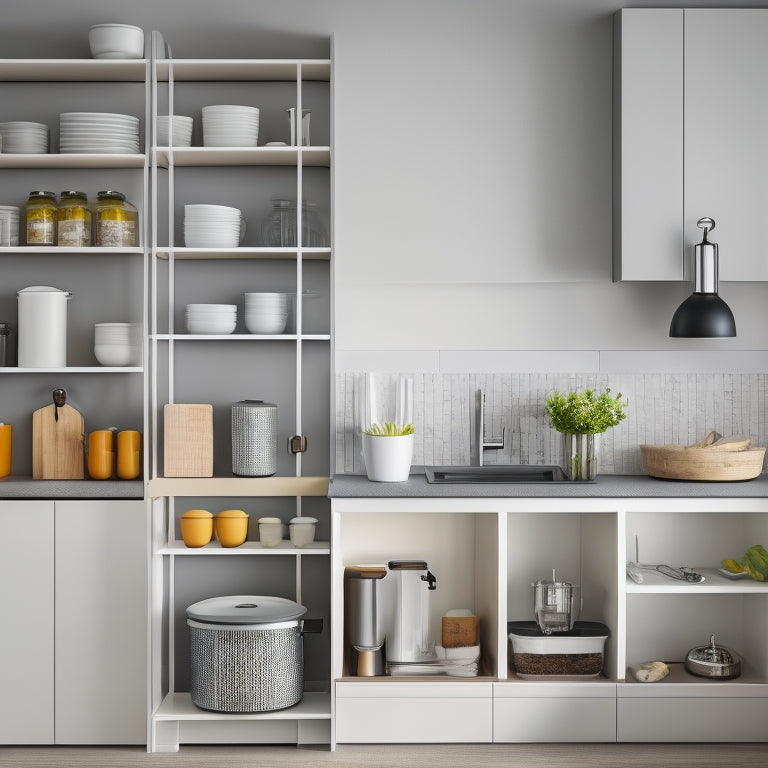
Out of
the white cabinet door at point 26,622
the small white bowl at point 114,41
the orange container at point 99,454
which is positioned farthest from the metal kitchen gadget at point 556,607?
the small white bowl at point 114,41

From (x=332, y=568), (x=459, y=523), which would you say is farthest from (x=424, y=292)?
(x=332, y=568)

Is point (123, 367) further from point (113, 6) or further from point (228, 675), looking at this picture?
point (113, 6)

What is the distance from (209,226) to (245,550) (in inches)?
46.5

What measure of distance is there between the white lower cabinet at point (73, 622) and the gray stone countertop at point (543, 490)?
2.57 feet

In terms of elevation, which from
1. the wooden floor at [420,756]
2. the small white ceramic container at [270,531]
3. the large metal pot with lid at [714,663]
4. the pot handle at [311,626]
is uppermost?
the small white ceramic container at [270,531]

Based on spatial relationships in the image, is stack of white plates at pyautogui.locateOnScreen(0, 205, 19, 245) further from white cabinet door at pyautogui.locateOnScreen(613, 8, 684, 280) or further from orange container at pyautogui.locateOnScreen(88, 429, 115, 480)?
white cabinet door at pyautogui.locateOnScreen(613, 8, 684, 280)

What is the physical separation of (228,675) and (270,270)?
1494mm

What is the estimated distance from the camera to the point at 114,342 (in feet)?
10.9

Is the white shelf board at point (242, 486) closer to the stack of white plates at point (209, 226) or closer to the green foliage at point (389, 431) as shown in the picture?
the green foliage at point (389, 431)

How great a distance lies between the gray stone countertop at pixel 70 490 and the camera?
3.17m

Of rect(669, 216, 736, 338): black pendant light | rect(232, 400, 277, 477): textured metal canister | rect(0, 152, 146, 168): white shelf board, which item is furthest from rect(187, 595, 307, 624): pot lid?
rect(669, 216, 736, 338): black pendant light

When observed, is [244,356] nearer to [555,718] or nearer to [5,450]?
[5,450]

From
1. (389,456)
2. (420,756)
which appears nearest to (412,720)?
(420,756)

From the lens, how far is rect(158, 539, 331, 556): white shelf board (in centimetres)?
332
